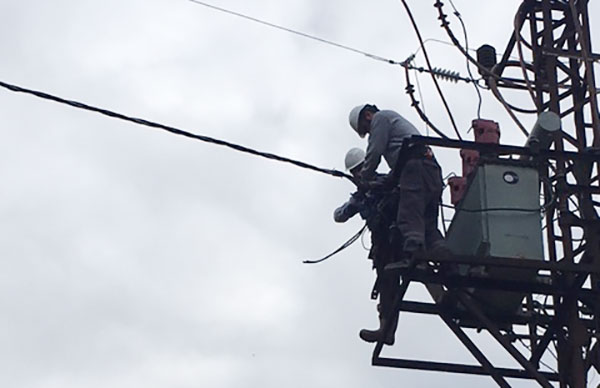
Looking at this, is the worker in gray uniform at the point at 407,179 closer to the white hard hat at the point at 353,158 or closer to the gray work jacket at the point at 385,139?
the gray work jacket at the point at 385,139

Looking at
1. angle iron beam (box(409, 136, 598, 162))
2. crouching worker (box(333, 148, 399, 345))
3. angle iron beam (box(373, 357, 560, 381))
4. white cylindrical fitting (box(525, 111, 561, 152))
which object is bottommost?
angle iron beam (box(373, 357, 560, 381))

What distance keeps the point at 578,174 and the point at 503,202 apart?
1.09 metres

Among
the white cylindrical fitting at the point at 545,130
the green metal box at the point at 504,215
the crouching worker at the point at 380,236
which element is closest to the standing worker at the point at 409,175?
the crouching worker at the point at 380,236

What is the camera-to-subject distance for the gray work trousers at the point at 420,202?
12.8 meters

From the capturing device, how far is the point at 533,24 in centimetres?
1447

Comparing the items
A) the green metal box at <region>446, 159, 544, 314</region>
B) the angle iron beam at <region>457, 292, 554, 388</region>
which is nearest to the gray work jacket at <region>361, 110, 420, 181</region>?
the green metal box at <region>446, 159, 544, 314</region>

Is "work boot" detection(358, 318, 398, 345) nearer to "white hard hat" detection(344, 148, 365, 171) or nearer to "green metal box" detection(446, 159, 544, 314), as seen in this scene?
"green metal box" detection(446, 159, 544, 314)

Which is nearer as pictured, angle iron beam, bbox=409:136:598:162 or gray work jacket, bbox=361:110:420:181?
angle iron beam, bbox=409:136:598:162

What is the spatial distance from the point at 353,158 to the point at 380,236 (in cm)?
99

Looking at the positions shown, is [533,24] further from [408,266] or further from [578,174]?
[408,266]

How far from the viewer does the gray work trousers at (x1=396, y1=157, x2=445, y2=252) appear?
12.8 metres

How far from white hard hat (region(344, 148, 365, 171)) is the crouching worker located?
0.61 metres

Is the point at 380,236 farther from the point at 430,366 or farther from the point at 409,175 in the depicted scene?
the point at 430,366

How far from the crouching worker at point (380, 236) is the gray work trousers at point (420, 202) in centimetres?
25
